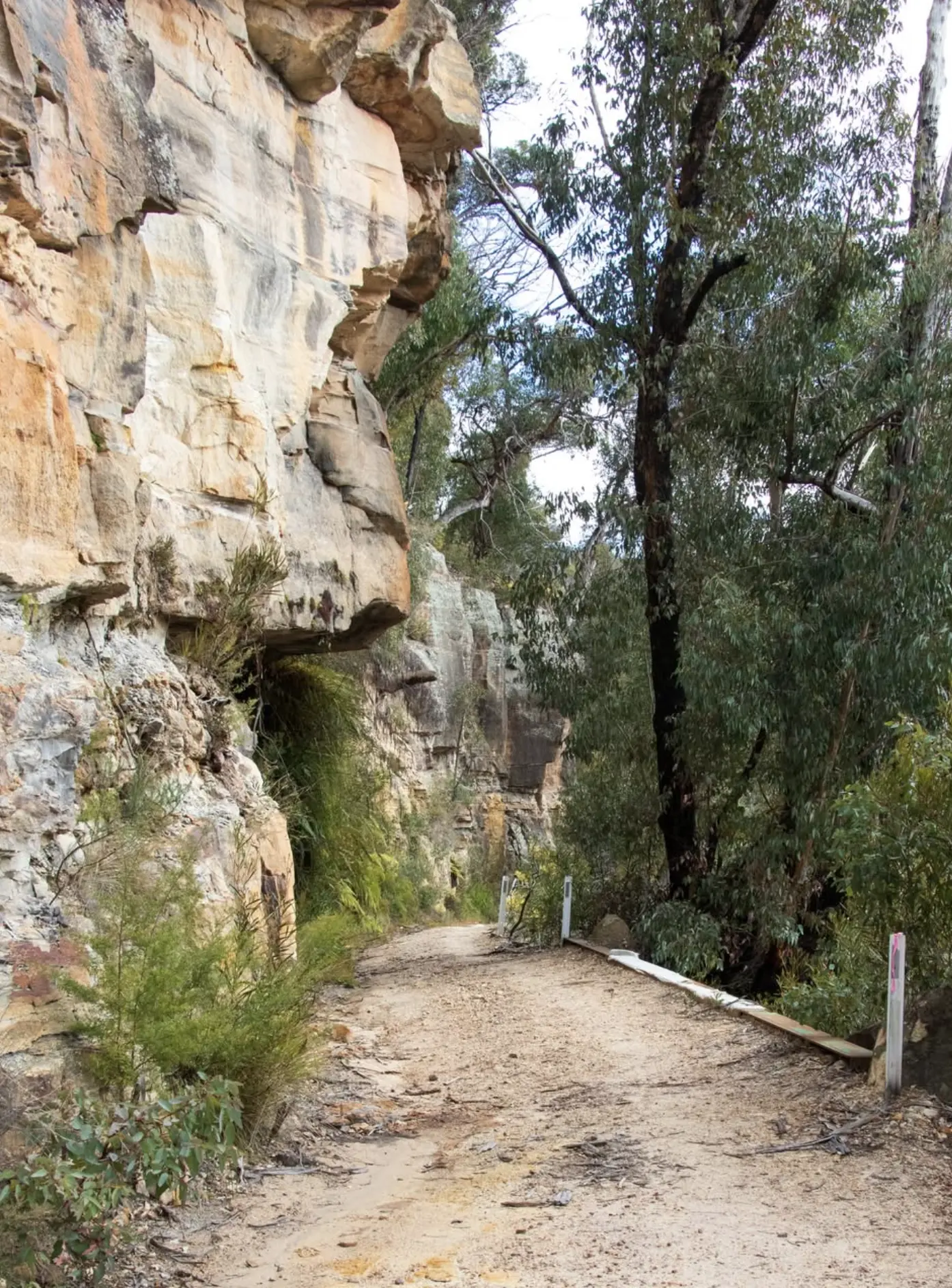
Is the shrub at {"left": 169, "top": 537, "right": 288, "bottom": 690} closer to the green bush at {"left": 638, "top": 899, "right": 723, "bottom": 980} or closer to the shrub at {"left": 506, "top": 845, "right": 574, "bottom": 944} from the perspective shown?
the green bush at {"left": 638, "top": 899, "right": 723, "bottom": 980}

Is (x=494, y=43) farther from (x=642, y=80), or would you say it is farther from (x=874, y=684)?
(x=874, y=684)

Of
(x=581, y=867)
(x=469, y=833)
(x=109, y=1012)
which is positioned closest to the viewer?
(x=109, y=1012)

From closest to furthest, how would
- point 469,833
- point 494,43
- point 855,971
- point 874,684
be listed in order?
point 855,971
point 874,684
point 494,43
point 469,833

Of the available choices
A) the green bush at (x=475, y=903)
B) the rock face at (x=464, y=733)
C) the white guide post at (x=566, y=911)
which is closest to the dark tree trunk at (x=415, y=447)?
the rock face at (x=464, y=733)

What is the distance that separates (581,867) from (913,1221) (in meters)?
10.9

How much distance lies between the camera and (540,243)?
1482 cm

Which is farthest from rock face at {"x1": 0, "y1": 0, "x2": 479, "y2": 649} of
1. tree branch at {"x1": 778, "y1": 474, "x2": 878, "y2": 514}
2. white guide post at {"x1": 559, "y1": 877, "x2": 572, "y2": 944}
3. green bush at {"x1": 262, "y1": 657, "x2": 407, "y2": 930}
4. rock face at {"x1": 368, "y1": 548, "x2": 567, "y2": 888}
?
rock face at {"x1": 368, "y1": 548, "x2": 567, "y2": 888}

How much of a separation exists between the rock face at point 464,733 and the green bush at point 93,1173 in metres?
18.7

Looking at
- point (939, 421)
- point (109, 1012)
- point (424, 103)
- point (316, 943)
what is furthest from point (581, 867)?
point (109, 1012)

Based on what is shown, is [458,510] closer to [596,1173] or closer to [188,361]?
[188,361]

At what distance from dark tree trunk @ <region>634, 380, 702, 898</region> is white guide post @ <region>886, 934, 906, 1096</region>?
7.38 m

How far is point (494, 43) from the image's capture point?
2094 centimetres

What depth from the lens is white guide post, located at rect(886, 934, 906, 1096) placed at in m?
6.03

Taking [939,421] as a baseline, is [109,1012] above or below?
below
